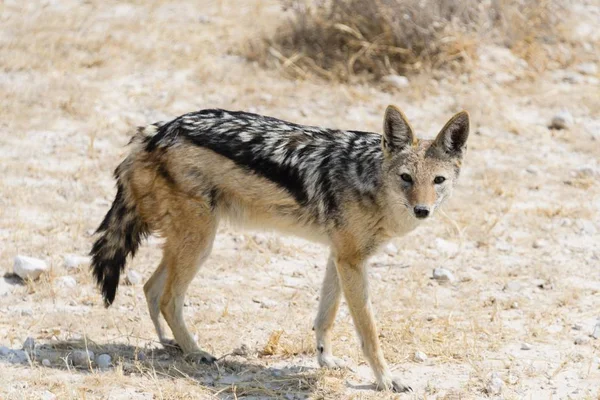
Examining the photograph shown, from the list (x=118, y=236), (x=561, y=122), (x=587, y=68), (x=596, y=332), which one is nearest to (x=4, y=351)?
(x=118, y=236)

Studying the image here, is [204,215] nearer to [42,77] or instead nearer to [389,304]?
[389,304]

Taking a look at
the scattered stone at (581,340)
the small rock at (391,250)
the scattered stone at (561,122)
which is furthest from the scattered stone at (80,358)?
the scattered stone at (561,122)

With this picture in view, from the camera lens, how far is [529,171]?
8.60 meters

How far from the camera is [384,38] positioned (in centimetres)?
995

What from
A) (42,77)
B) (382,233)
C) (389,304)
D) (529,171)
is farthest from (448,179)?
(42,77)

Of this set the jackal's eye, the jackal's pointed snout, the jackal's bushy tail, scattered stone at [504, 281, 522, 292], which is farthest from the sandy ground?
the jackal's eye

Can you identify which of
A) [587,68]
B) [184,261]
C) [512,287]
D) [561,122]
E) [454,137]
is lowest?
[512,287]

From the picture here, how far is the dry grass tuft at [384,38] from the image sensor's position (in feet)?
32.3

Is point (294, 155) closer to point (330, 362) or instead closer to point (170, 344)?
point (330, 362)

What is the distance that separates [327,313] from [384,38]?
192 inches

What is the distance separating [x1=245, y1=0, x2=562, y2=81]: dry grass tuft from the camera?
32.3 feet

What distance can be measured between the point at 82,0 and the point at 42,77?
6.76 ft

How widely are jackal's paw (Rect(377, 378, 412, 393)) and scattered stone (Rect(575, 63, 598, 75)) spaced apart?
5986mm

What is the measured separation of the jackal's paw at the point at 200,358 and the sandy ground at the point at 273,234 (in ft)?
0.19
